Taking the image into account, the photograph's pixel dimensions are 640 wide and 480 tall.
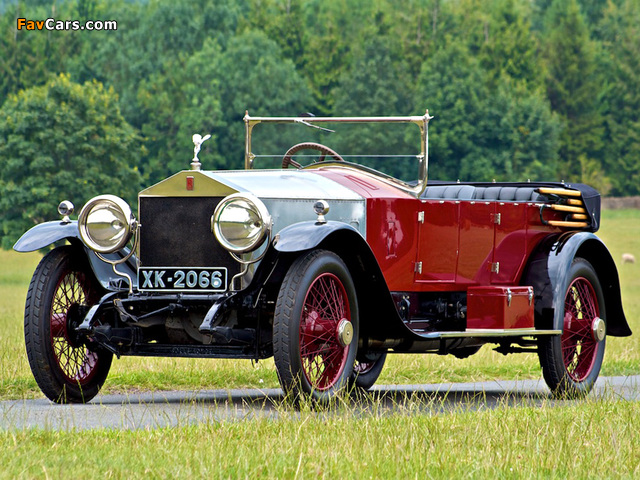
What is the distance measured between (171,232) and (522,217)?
9.89ft

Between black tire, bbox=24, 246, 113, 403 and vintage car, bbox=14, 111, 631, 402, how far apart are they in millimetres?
11

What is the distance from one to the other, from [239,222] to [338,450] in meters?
2.32

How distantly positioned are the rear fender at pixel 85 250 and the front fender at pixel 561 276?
316 centimetres

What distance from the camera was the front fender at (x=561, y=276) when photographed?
8.42 m

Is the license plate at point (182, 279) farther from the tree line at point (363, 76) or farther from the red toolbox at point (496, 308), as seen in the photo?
the tree line at point (363, 76)

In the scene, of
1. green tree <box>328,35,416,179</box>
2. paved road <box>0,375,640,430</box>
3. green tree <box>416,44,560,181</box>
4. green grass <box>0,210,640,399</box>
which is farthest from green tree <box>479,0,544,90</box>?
paved road <box>0,375,640,430</box>

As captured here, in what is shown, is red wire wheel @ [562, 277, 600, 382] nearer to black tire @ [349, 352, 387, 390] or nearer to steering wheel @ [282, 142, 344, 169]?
black tire @ [349, 352, 387, 390]

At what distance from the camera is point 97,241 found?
719 cm

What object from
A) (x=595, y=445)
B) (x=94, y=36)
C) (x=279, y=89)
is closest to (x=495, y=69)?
(x=279, y=89)

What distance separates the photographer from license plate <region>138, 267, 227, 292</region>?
6.88 metres

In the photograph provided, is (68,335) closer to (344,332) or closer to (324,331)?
(324,331)

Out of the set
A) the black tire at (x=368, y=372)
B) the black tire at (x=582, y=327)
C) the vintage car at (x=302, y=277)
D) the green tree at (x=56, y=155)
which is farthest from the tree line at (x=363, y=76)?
the vintage car at (x=302, y=277)

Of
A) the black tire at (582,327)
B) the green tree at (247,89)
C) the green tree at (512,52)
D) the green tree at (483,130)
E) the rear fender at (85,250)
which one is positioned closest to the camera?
the rear fender at (85,250)

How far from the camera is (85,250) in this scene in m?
7.42
